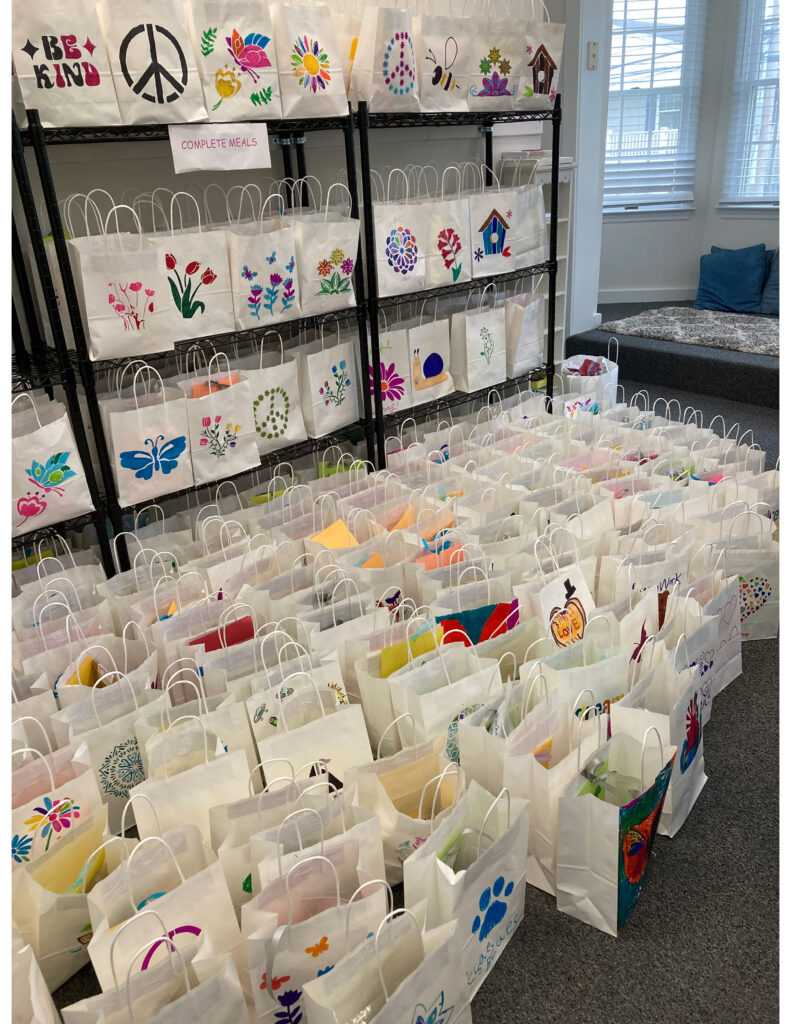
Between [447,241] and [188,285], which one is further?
[447,241]

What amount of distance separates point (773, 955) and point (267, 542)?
6.08 ft

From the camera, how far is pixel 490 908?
164 cm

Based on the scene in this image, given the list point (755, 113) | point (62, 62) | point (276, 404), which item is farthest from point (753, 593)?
point (755, 113)

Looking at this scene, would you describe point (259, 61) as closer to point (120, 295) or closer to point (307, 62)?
point (307, 62)

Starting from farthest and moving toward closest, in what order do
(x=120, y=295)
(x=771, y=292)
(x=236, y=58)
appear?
(x=771, y=292) < (x=236, y=58) < (x=120, y=295)

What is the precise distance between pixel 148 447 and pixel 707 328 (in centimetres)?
472

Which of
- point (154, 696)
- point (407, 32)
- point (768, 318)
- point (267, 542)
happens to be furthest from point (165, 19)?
point (768, 318)

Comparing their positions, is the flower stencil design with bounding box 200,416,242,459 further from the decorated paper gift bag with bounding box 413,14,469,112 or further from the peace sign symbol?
the decorated paper gift bag with bounding box 413,14,469,112

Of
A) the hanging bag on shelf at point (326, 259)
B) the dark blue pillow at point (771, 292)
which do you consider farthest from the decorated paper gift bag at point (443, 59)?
the dark blue pillow at point (771, 292)

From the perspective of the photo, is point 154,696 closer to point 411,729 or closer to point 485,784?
point 411,729

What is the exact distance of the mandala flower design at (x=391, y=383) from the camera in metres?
3.48

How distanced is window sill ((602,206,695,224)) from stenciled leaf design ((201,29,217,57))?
212 inches

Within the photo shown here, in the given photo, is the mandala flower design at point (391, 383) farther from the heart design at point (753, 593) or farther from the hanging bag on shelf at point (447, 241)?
the heart design at point (753, 593)

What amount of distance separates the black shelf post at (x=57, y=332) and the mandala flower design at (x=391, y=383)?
1303 millimetres
